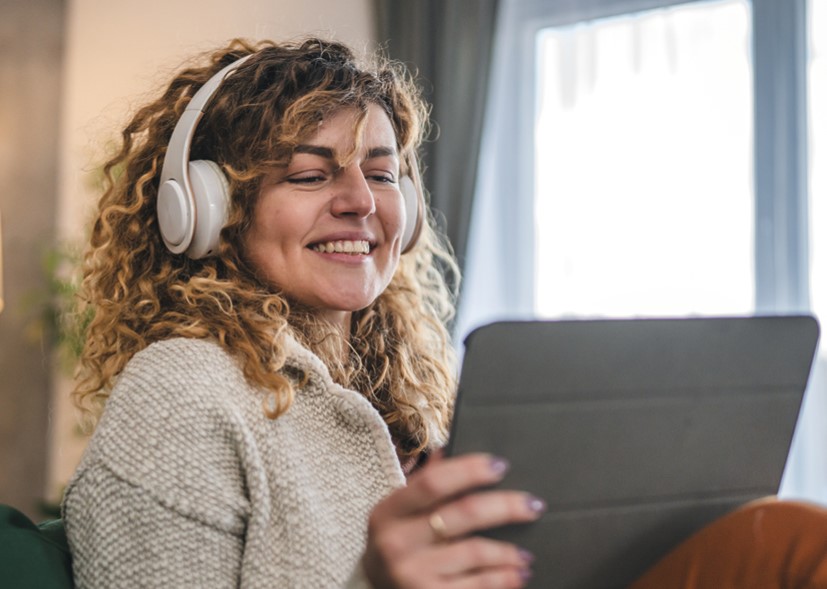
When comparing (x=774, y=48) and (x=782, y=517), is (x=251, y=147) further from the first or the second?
(x=774, y=48)

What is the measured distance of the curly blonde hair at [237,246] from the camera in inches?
43.7

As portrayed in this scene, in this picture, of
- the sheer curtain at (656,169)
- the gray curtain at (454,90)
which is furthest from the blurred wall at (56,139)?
the sheer curtain at (656,169)

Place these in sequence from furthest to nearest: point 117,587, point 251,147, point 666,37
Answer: point 666,37, point 251,147, point 117,587

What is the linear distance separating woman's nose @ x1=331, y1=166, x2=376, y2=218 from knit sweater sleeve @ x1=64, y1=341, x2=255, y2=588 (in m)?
0.32

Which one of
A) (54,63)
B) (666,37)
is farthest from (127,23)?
(666,37)

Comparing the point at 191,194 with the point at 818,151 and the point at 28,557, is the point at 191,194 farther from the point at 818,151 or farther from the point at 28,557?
the point at 818,151

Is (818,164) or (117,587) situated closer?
(117,587)

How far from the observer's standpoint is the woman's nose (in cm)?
119

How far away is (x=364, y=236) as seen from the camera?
122 cm

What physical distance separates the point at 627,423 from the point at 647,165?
274cm

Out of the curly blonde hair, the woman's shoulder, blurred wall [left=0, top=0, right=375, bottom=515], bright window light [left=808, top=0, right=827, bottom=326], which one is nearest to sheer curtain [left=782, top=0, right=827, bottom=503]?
bright window light [left=808, top=0, right=827, bottom=326]

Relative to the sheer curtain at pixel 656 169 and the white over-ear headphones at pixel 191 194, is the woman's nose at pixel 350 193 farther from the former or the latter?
the sheer curtain at pixel 656 169

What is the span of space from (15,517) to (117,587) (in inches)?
7.1

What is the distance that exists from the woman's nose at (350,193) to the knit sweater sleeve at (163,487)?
32 cm
